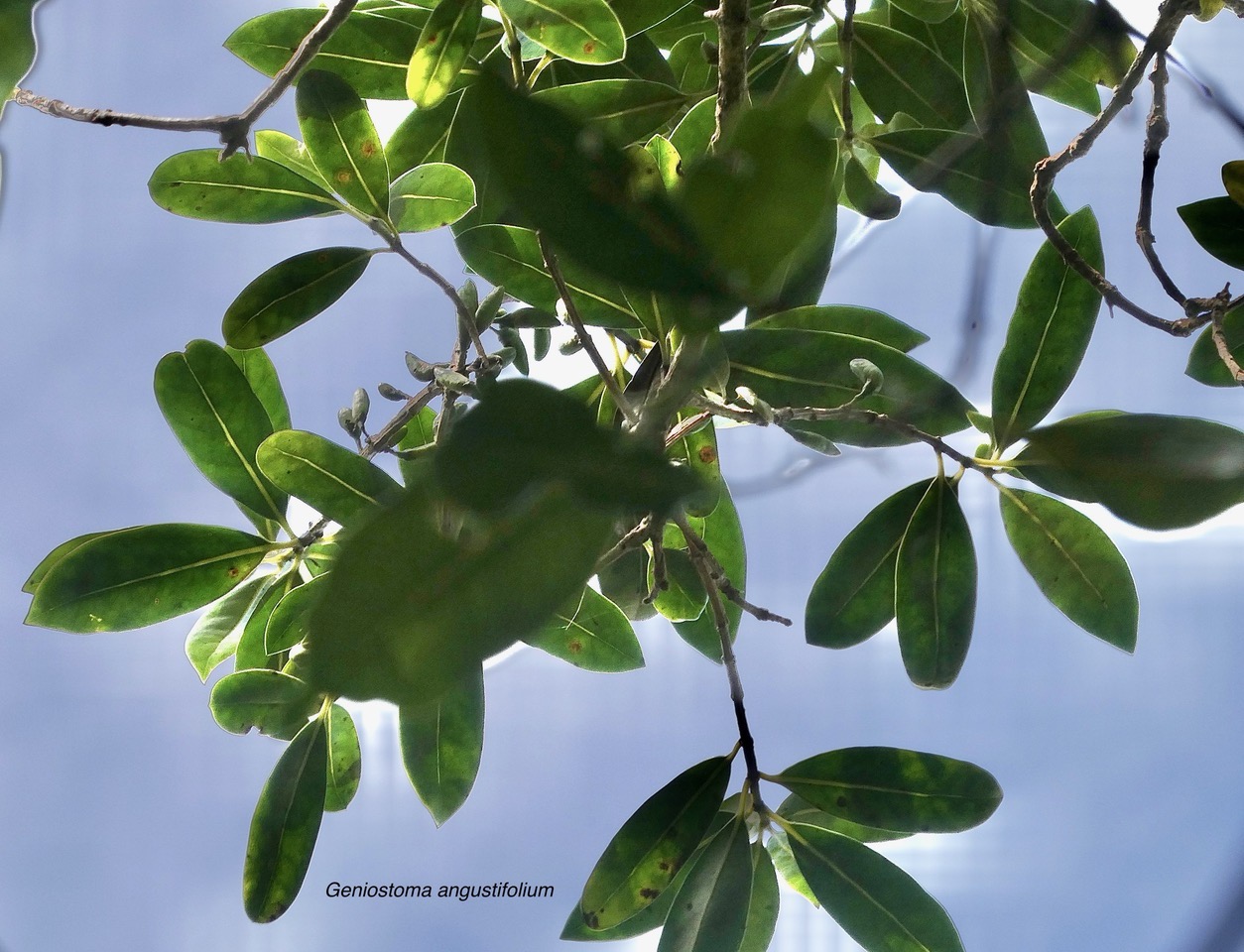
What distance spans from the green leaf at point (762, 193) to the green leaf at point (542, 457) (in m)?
0.03

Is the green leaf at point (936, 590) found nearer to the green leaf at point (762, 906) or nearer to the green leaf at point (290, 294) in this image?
the green leaf at point (762, 906)

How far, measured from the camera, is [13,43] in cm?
21

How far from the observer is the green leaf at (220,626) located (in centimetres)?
61

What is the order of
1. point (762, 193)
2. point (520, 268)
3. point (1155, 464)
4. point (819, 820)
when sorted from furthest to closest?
1. point (819, 820)
2. point (520, 268)
3. point (1155, 464)
4. point (762, 193)

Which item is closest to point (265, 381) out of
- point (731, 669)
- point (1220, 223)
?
point (731, 669)

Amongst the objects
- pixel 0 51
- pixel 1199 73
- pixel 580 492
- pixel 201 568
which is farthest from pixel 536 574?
pixel 1199 73

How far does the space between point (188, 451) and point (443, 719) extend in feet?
0.81

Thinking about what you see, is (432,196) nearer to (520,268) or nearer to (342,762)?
(520,268)

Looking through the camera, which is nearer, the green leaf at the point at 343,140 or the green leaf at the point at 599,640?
the green leaf at the point at 343,140

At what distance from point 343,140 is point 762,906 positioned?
1.81 feet

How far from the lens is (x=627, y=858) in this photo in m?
0.49

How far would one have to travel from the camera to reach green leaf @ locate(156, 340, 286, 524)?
1.80ft

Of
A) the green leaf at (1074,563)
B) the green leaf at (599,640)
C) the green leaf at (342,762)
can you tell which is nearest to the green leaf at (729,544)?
the green leaf at (599,640)

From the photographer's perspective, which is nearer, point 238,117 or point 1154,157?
point 238,117
